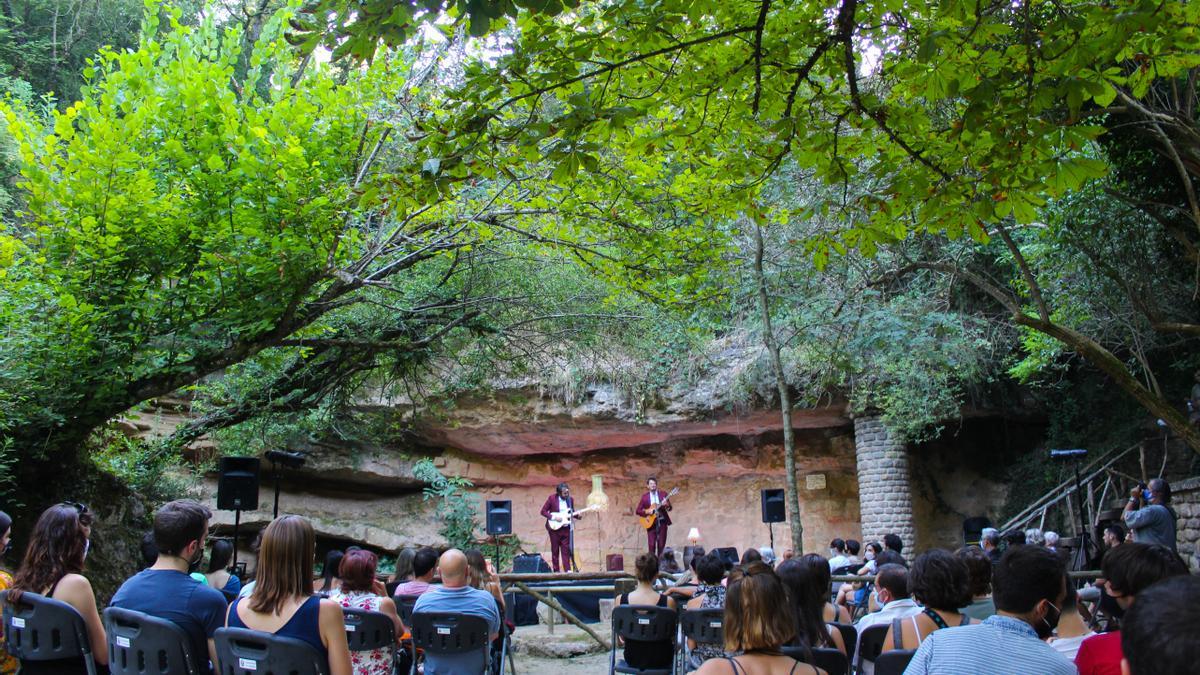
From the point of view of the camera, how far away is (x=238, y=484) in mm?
7094

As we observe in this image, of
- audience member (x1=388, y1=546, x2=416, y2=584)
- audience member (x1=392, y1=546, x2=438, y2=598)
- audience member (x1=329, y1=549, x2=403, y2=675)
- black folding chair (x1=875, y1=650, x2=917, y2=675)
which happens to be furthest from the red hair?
black folding chair (x1=875, y1=650, x2=917, y2=675)

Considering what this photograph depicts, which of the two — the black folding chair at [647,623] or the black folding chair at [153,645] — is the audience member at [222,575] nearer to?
the black folding chair at [153,645]

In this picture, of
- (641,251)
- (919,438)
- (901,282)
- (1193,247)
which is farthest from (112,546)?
(919,438)

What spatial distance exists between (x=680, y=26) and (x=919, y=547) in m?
13.6

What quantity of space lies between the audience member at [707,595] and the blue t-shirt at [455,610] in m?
0.99

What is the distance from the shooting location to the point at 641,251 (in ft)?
22.4

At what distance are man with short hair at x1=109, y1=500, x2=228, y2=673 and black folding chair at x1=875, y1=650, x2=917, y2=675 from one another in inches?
84.7

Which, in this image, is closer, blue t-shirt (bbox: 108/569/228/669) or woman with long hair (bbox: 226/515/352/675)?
woman with long hair (bbox: 226/515/352/675)

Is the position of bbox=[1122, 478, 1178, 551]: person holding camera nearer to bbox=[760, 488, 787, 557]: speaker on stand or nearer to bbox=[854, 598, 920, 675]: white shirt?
bbox=[760, 488, 787, 557]: speaker on stand

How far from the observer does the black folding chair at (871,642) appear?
129 inches

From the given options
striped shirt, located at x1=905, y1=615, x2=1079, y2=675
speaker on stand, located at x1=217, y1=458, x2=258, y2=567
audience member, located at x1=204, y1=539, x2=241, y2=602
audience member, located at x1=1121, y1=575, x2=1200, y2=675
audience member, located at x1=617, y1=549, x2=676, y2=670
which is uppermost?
speaker on stand, located at x1=217, y1=458, x2=258, y2=567

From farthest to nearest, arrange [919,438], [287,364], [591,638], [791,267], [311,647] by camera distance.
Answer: [919,438] < [791,267] < [287,364] < [591,638] < [311,647]

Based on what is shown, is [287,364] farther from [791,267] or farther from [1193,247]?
[1193,247]

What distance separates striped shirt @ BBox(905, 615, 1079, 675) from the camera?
6.57ft
